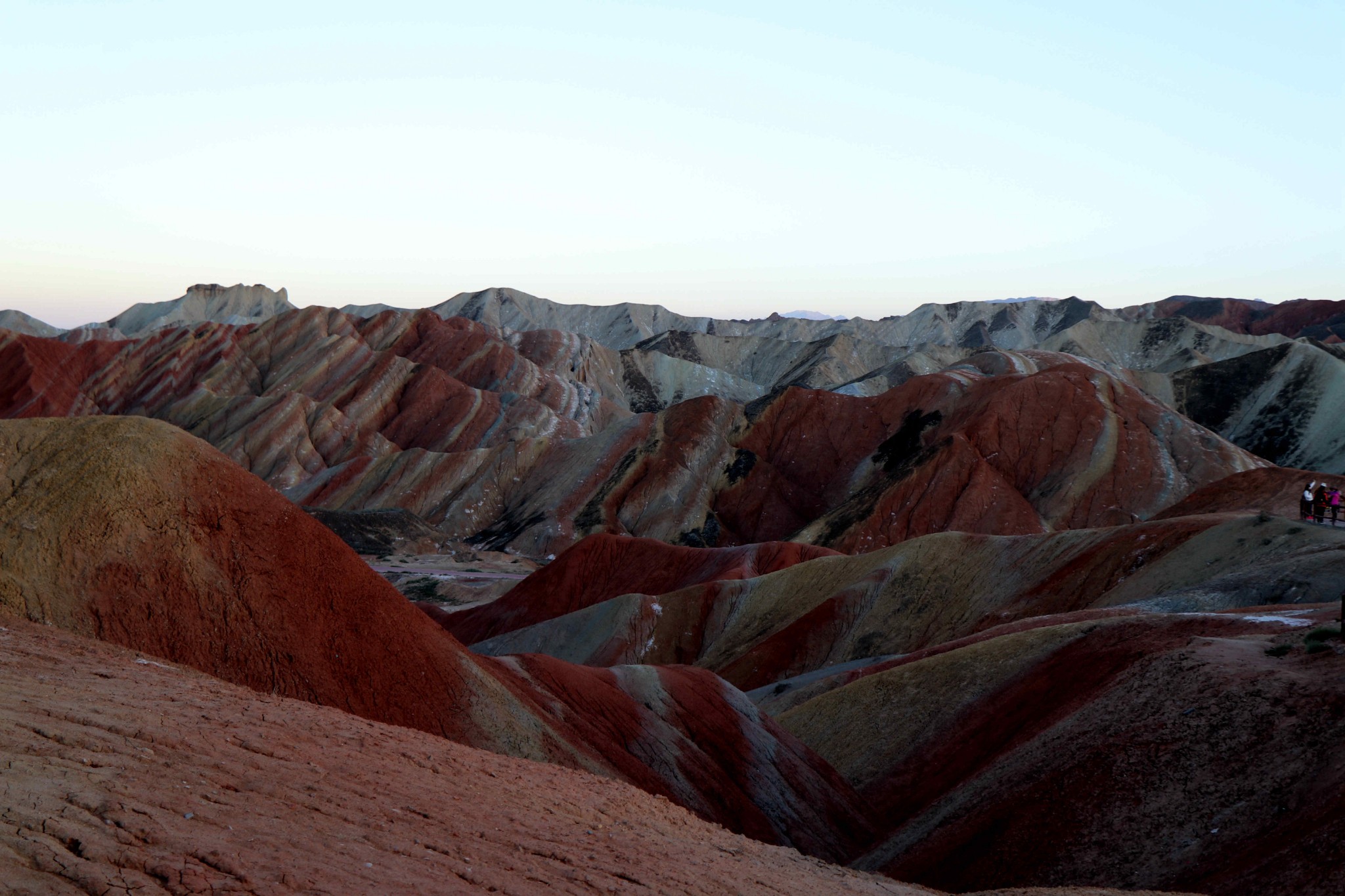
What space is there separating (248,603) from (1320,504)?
3199 centimetres

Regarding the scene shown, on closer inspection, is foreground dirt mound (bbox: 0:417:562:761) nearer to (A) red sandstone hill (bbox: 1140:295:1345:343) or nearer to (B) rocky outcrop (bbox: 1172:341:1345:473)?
(B) rocky outcrop (bbox: 1172:341:1345:473)

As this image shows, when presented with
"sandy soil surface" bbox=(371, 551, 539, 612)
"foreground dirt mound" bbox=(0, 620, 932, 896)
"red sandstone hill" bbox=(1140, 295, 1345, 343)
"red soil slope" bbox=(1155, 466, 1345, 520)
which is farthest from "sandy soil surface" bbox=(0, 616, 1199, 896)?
"red sandstone hill" bbox=(1140, 295, 1345, 343)

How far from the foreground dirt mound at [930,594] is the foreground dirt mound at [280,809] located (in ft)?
66.2

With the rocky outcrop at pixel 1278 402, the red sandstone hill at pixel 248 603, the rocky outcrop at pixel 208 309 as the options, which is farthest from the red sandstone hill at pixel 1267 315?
the rocky outcrop at pixel 208 309

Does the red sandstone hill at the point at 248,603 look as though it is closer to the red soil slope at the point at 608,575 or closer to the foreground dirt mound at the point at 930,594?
the foreground dirt mound at the point at 930,594

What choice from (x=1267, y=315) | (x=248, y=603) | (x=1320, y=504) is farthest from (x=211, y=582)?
(x=1267, y=315)

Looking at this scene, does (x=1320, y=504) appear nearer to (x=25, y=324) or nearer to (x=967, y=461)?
(x=967, y=461)

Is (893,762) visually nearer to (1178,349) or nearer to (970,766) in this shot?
(970,766)

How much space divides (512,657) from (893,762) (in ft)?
31.9

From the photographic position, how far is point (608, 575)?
55.5 m

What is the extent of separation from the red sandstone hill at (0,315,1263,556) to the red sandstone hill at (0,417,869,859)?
45.0 metres

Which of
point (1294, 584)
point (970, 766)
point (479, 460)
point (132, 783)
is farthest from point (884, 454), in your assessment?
point (132, 783)

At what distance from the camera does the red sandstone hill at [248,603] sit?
16.5 metres

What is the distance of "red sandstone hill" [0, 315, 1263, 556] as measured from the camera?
2608 inches
